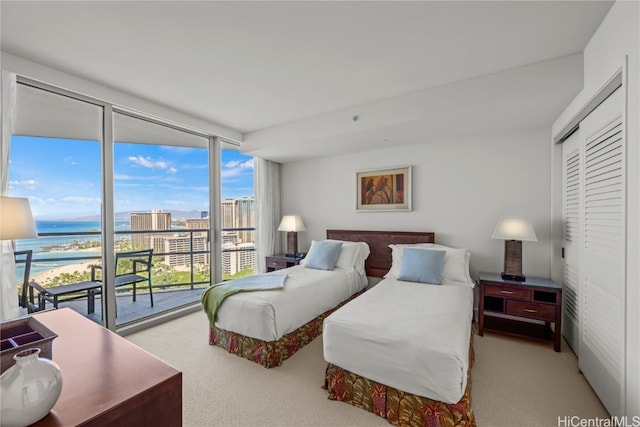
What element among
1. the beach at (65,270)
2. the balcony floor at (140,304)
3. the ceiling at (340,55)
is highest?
the ceiling at (340,55)

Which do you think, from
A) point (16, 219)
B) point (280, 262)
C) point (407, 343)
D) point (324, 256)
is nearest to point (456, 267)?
point (324, 256)

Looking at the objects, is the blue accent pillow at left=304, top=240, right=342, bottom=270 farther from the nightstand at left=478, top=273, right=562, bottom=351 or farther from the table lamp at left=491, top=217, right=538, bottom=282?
the table lamp at left=491, top=217, right=538, bottom=282

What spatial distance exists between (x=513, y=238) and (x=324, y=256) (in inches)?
87.6

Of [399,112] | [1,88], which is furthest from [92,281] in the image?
[399,112]

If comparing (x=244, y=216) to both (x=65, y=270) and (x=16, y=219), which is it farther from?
(x=16, y=219)

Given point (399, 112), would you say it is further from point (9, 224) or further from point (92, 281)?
point (92, 281)

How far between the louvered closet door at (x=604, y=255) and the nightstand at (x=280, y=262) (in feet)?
11.1

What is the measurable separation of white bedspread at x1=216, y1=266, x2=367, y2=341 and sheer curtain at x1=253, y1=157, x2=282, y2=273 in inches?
66.5

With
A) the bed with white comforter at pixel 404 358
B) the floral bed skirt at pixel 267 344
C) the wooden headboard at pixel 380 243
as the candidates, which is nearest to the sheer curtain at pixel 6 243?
the floral bed skirt at pixel 267 344

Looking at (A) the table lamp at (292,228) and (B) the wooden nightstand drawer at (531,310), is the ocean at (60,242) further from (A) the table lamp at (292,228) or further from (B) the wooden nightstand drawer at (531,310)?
(B) the wooden nightstand drawer at (531,310)

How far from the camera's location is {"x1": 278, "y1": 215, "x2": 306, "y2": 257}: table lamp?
460 centimetres

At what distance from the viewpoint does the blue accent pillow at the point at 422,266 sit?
3025 mm

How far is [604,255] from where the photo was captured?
6.25ft

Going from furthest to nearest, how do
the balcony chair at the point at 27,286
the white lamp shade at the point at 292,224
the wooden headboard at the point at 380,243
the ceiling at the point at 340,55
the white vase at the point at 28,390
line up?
the white lamp shade at the point at 292,224 → the wooden headboard at the point at 380,243 → the balcony chair at the point at 27,286 → the ceiling at the point at 340,55 → the white vase at the point at 28,390
